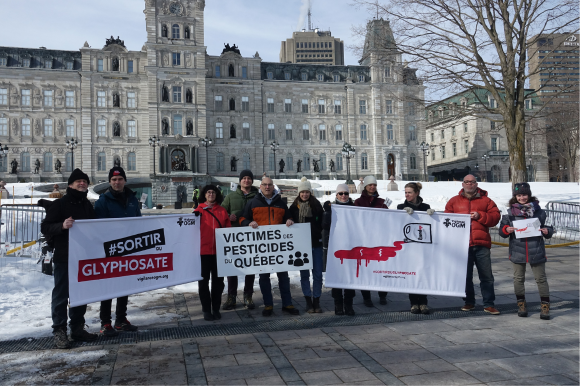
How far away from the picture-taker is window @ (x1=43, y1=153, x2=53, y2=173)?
5069 centimetres

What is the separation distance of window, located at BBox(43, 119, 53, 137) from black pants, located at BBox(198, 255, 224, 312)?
5242 centimetres

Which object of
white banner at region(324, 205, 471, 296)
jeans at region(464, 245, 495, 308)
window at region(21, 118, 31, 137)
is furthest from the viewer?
window at region(21, 118, 31, 137)

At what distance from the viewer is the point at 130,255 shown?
6.30 meters

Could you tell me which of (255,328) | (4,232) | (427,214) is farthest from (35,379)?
(4,232)

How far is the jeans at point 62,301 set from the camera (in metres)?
5.46

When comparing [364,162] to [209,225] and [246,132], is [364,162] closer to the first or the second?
[246,132]

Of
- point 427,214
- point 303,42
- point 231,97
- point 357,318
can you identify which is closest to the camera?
point 357,318

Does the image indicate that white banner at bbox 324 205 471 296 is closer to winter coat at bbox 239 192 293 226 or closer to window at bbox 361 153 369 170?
winter coat at bbox 239 192 293 226

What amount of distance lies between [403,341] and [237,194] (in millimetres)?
3580

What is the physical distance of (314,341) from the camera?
17.7 ft

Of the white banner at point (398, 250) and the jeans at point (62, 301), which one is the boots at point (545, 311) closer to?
the white banner at point (398, 250)

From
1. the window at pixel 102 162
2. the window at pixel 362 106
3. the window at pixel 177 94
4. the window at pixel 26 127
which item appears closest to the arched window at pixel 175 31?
the window at pixel 177 94

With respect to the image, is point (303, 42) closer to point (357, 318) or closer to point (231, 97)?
point (231, 97)

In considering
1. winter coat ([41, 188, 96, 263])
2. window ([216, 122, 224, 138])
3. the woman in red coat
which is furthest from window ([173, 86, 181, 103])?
winter coat ([41, 188, 96, 263])
